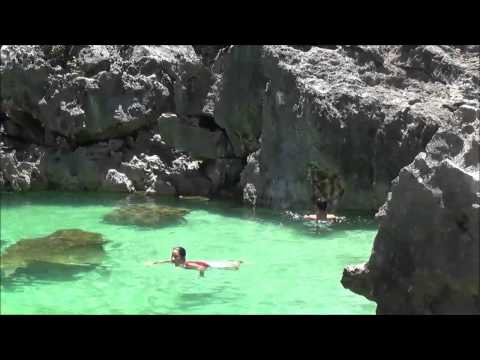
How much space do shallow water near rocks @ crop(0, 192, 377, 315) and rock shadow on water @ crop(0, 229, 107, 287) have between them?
8 cm

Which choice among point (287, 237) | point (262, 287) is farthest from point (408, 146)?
point (262, 287)

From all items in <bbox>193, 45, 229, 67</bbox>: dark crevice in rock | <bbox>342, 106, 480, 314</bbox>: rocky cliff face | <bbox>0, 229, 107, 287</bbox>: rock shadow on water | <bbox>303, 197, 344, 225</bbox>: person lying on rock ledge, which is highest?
<bbox>193, 45, 229, 67</bbox>: dark crevice in rock

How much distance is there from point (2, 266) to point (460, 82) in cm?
919

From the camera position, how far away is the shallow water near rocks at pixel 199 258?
7379 mm

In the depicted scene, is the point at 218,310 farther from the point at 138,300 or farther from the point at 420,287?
the point at 420,287

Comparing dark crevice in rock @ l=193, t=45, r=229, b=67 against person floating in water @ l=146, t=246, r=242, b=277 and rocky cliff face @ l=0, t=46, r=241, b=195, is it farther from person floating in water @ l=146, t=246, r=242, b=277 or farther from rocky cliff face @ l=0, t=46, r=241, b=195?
person floating in water @ l=146, t=246, r=242, b=277

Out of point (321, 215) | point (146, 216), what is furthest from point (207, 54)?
point (321, 215)

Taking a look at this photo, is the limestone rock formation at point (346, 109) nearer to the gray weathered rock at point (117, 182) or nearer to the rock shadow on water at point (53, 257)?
the gray weathered rock at point (117, 182)

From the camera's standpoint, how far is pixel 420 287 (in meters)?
5.02

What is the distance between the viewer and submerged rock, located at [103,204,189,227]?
38.1ft

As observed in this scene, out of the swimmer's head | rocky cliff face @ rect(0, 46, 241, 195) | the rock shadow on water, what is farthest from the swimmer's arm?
rocky cliff face @ rect(0, 46, 241, 195)

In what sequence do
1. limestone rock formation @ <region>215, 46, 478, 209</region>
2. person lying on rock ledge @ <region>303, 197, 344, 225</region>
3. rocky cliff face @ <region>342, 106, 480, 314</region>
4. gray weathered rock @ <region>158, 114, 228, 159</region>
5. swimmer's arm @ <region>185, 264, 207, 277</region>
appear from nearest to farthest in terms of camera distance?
rocky cliff face @ <region>342, 106, 480, 314</region> → swimmer's arm @ <region>185, 264, 207, 277</region> → person lying on rock ledge @ <region>303, 197, 344, 225</region> → limestone rock formation @ <region>215, 46, 478, 209</region> → gray weathered rock @ <region>158, 114, 228, 159</region>
